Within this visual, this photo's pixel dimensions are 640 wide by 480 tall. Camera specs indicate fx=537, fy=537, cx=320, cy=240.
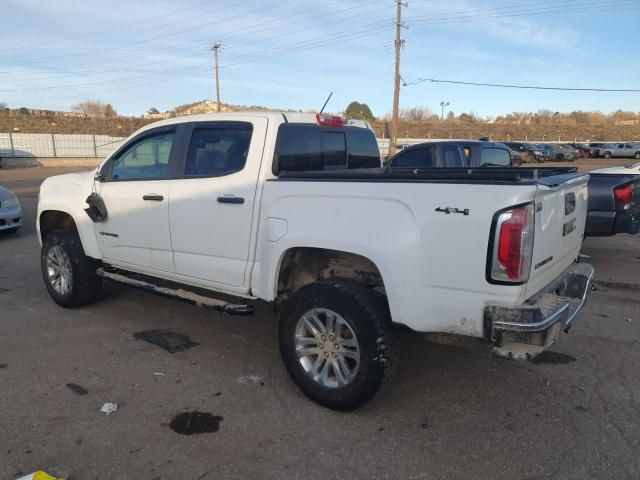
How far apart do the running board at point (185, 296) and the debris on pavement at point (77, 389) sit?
998 mm

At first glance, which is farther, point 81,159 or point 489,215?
point 81,159

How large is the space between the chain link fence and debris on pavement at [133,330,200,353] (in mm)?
35193

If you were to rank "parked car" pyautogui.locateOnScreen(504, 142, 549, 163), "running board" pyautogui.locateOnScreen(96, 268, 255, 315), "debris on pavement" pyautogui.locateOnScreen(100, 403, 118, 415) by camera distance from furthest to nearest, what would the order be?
"parked car" pyautogui.locateOnScreen(504, 142, 549, 163), "running board" pyautogui.locateOnScreen(96, 268, 255, 315), "debris on pavement" pyautogui.locateOnScreen(100, 403, 118, 415)

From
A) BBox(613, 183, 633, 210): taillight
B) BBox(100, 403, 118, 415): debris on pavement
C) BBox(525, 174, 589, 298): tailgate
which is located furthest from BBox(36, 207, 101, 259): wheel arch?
BBox(613, 183, 633, 210): taillight

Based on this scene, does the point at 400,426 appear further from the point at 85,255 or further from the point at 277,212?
the point at 85,255

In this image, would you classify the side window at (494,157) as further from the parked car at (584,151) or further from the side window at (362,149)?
the parked car at (584,151)

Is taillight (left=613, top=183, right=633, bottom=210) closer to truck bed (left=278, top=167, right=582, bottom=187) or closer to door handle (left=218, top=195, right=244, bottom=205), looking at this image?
truck bed (left=278, top=167, right=582, bottom=187)

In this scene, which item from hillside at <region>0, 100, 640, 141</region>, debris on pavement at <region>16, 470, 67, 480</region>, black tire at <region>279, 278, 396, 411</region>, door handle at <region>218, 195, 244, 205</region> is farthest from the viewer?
hillside at <region>0, 100, 640, 141</region>

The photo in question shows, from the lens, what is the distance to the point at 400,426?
3.40m

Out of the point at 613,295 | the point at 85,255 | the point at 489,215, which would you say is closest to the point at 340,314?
the point at 489,215

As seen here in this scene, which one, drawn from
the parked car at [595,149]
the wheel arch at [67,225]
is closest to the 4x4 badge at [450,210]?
the wheel arch at [67,225]

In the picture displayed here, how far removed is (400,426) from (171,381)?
1732 mm

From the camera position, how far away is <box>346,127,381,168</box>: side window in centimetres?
489

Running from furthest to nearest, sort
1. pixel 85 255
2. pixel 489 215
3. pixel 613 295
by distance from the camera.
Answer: pixel 613 295, pixel 85 255, pixel 489 215
